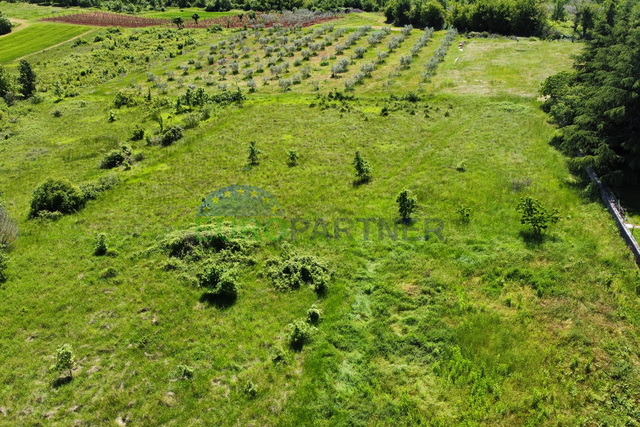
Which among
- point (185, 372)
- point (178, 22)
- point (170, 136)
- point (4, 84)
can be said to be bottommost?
point (185, 372)

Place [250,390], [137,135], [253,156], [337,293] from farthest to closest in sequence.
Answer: [137,135] < [253,156] < [337,293] < [250,390]

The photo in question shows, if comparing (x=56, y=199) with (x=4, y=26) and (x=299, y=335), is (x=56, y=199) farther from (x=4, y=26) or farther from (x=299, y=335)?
(x=4, y=26)

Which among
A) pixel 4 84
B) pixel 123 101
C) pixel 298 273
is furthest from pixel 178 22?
pixel 298 273

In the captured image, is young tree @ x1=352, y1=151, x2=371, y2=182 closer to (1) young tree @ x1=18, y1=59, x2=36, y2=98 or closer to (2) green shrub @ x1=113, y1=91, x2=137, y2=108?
(2) green shrub @ x1=113, y1=91, x2=137, y2=108

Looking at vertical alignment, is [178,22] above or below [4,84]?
above

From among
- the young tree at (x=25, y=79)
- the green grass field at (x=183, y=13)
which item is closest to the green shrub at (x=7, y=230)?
the young tree at (x=25, y=79)

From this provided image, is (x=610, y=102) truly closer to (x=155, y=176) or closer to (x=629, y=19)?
(x=629, y=19)

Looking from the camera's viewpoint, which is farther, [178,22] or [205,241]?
[178,22]

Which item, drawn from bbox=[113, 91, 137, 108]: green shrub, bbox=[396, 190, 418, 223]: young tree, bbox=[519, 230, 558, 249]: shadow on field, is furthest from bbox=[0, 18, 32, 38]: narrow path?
bbox=[519, 230, 558, 249]: shadow on field
